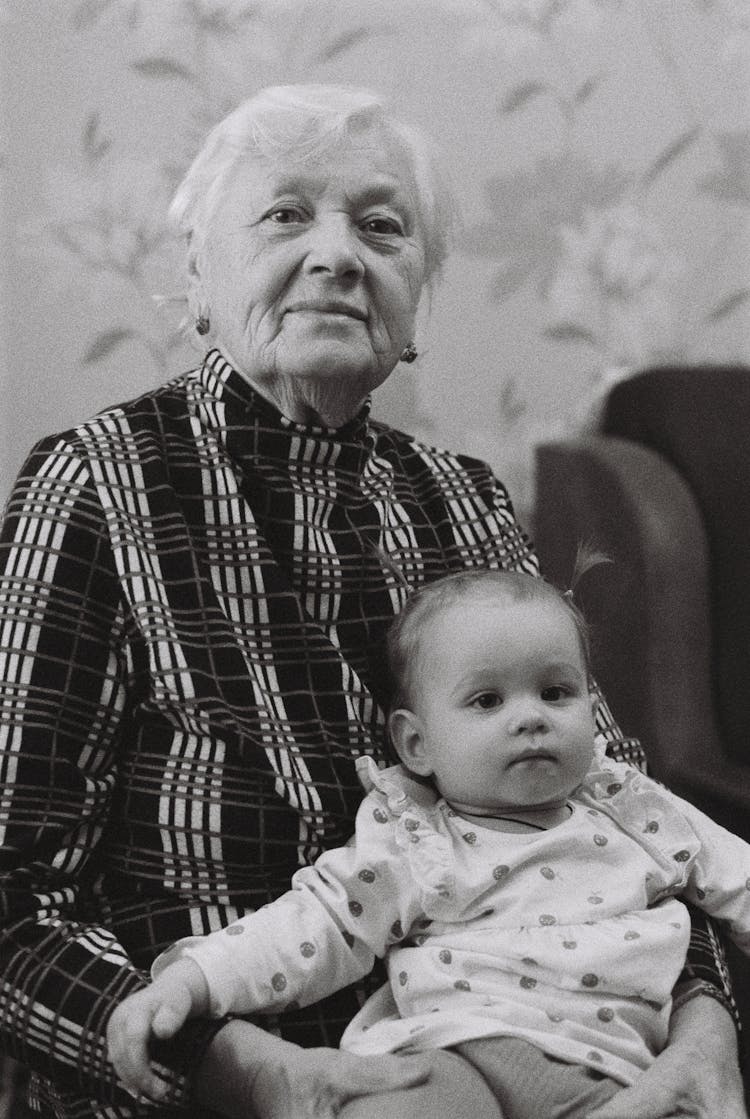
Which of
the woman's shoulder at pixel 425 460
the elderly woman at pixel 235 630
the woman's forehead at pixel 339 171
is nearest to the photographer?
the elderly woman at pixel 235 630

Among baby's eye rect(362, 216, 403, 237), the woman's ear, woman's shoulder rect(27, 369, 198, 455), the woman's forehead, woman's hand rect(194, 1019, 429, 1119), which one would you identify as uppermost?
the woman's forehead

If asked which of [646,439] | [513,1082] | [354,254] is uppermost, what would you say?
[354,254]

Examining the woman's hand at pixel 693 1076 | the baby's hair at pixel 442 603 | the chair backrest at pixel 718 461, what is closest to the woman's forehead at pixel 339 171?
the baby's hair at pixel 442 603

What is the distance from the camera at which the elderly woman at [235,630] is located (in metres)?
1.20

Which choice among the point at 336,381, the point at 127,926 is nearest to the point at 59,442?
the point at 336,381

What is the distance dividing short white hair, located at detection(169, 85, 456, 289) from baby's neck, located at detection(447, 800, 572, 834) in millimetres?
665

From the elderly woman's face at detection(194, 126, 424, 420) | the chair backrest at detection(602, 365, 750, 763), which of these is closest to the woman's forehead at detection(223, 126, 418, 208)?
the elderly woman's face at detection(194, 126, 424, 420)

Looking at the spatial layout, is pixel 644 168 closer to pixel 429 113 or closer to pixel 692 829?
pixel 429 113

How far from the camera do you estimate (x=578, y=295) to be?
8.01ft

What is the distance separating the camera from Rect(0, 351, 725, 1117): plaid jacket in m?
1.23

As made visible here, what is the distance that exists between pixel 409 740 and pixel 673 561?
0.92 meters

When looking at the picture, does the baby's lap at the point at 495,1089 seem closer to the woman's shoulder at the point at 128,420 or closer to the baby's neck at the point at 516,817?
the baby's neck at the point at 516,817

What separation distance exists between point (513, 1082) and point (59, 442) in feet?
2.33

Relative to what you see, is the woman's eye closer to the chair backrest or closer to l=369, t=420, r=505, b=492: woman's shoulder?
l=369, t=420, r=505, b=492: woman's shoulder
